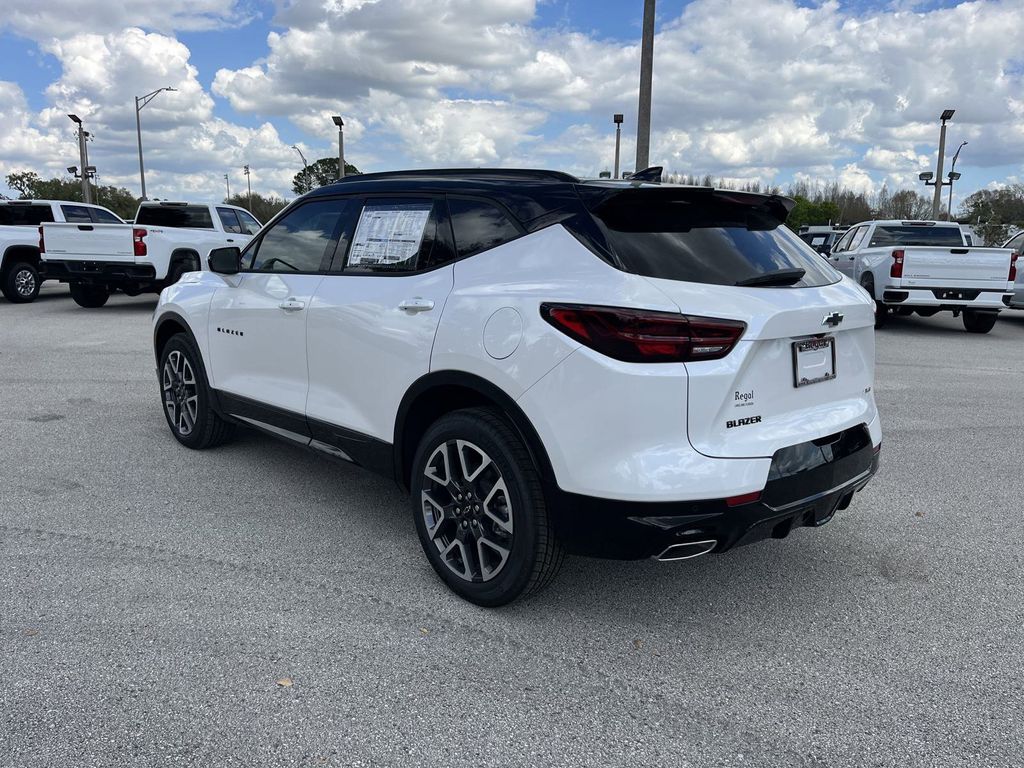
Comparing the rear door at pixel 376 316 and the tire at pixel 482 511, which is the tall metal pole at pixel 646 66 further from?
the tire at pixel 482 511

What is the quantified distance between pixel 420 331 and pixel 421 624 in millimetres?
1193

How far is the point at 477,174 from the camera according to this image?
12.1 feet

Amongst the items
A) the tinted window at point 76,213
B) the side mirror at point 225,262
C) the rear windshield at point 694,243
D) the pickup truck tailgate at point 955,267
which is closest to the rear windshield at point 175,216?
the tinted window at point 76,213

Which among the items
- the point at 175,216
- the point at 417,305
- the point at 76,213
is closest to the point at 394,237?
the point at 417,305

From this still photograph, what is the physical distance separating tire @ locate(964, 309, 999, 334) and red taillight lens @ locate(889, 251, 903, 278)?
6.26 feet

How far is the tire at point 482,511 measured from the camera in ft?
9.96

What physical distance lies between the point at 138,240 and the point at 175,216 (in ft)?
5.66

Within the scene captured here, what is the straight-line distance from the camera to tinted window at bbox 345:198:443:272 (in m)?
3.62

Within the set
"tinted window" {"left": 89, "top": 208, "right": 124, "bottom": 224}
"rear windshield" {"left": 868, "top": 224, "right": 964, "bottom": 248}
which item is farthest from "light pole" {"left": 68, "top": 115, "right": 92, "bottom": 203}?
"rear windshield" {"left": 868, "top": 224, "right": 964, "bottom": 248}

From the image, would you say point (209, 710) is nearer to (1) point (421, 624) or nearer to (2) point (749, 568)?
(1) point (421, 624)

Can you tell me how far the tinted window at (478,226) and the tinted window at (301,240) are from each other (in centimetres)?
95

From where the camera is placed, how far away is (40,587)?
3.47 meters

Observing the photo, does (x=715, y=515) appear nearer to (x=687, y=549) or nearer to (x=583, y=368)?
(x=687, y=549)

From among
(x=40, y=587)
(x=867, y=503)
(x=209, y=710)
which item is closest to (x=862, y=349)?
(x=867, y=503)
